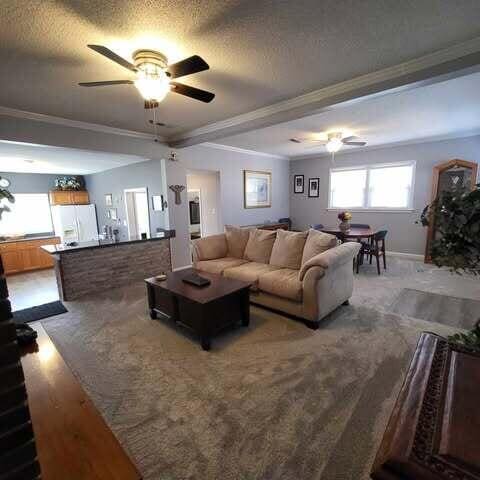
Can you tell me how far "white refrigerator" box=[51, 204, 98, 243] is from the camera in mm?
6711

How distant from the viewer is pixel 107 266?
4238 millimetres

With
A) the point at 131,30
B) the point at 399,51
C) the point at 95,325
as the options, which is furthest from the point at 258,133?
the point at 95,325

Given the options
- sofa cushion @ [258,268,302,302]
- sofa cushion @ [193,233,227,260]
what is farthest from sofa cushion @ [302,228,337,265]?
sofa cushion @ [193,233,227,260]

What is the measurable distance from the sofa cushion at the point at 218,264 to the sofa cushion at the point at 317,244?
1023 mm

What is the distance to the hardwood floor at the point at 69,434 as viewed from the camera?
0.97 m

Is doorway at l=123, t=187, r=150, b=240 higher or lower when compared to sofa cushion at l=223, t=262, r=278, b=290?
higher

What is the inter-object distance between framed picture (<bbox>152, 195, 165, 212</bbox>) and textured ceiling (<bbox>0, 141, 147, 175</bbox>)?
80cm

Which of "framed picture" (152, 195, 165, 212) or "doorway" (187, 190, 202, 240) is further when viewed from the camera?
"doorway" (187, 190, 202, 240)

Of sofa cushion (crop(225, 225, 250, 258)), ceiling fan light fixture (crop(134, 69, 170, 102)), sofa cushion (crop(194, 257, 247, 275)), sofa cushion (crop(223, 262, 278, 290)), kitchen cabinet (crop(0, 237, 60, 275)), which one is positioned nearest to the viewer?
ceiling fan light fixture (crop(134, 69, 170, 102))

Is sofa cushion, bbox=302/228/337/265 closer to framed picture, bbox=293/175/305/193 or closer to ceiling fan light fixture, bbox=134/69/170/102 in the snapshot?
ceiling fan light fixture, bbox=134/69/170/102

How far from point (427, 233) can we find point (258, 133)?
412 centimetres

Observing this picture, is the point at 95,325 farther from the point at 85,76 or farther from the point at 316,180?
the point at 316,180

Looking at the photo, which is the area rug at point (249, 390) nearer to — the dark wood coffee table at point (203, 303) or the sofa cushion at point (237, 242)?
the dark wood coffee table at point (203, 303)

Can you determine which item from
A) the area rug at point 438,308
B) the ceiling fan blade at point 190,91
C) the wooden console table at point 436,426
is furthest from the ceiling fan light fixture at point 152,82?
the area rug at point 438,308
